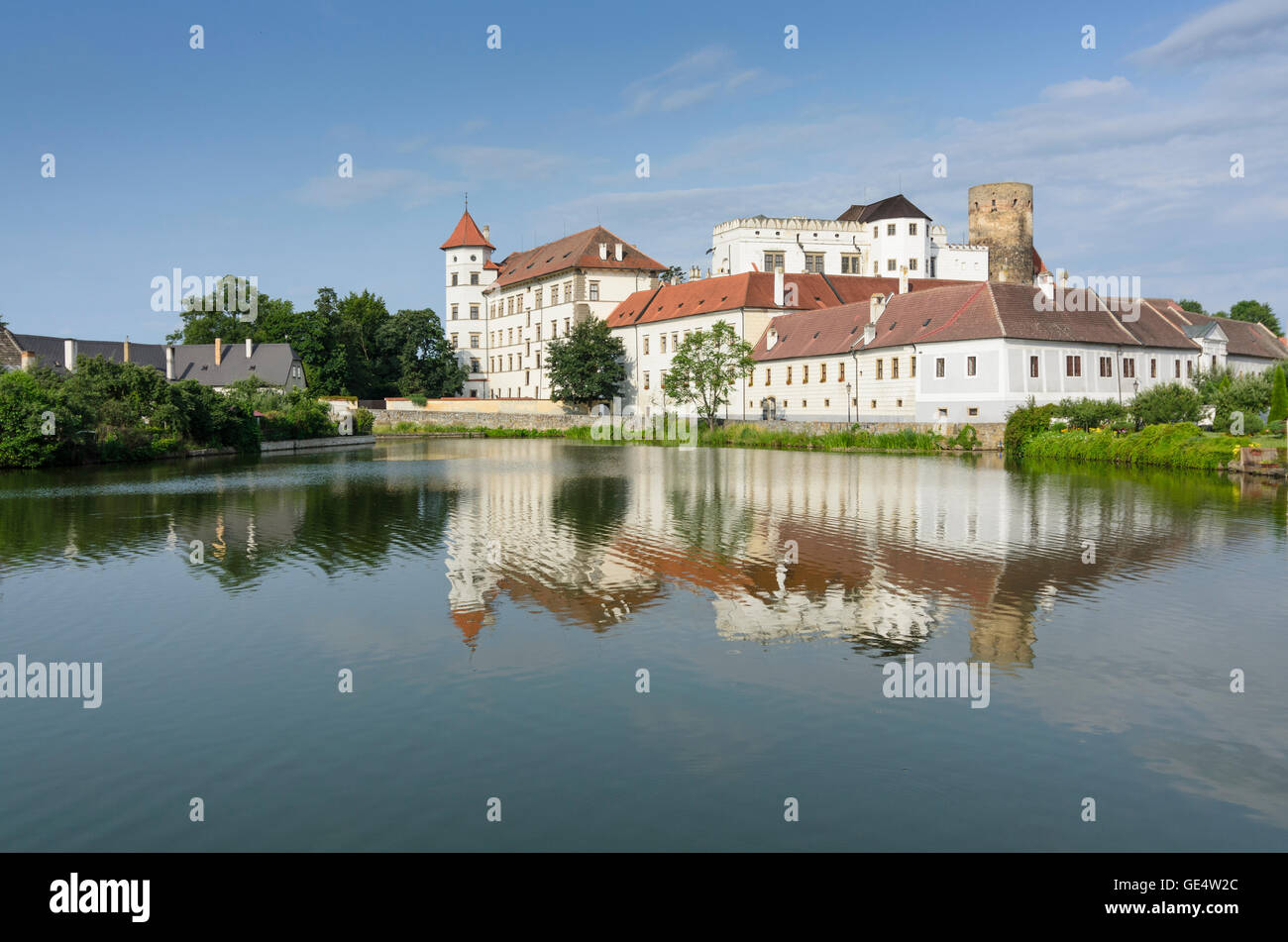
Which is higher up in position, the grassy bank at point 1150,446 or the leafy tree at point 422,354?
the leafy tree at point 422,354

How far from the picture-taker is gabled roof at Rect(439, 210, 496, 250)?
112688 millimetres

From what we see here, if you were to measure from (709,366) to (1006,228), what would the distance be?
40.3 m

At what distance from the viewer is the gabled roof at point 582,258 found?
9481 cm

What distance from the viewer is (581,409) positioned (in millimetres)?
87375

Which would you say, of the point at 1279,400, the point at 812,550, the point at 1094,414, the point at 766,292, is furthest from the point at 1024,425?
the point at 812,550

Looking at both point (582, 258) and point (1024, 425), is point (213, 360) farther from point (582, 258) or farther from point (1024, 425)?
point (1024, 425)

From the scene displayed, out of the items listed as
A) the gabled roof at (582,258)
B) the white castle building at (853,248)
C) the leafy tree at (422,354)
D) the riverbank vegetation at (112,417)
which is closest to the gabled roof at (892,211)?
the white castle building at (853,248)

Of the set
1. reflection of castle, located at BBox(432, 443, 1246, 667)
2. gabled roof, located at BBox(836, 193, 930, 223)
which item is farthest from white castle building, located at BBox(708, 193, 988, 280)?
reflection of castle, located at BBox(432, 443, 1246, 667)

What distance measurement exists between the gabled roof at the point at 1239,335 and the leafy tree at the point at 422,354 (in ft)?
198

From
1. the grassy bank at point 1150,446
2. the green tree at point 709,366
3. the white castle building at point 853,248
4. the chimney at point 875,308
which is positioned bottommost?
the grassy bank at point 1150,446

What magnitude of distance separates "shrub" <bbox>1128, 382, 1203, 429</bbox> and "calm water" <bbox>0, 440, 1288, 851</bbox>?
25349mm

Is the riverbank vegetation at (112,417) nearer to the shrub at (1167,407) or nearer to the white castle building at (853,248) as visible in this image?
the shrub at (1167,407)
